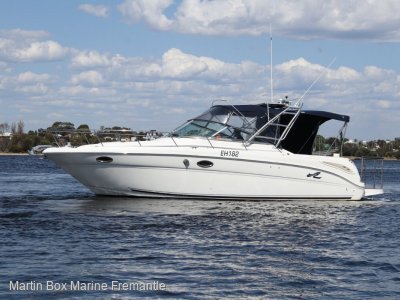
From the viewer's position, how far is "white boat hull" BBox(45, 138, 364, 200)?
21.7 metres

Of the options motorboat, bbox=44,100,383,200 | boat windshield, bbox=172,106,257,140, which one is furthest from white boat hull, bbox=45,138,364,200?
boat windshield, bbox=172,106,257,140

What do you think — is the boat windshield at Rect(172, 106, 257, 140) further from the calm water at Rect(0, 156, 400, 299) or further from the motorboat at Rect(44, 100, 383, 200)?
the calm water at Rect(0, 156, 400, 299)

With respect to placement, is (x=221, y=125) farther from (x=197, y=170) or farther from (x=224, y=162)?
(x=197, y=170)

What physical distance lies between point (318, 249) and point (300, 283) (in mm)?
3265

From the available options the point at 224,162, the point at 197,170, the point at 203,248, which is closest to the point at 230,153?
the point at 224,162

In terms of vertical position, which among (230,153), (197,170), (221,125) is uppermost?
(221,125)

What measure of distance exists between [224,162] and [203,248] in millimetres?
7672

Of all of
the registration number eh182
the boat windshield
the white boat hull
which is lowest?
the white boat hull

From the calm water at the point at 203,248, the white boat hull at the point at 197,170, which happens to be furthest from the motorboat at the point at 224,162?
the calm water at the point at 203,248

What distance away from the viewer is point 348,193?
24125 millimetres

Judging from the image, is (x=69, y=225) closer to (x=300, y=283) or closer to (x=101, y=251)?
(x=101, y=251)

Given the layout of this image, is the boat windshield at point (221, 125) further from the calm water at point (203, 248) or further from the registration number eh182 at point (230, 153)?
the calm water at point (203, 248)

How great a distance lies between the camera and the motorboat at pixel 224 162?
21.8 metres

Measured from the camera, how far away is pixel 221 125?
2327cm
